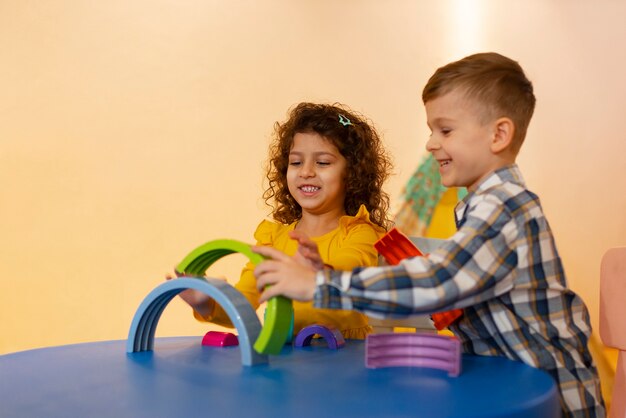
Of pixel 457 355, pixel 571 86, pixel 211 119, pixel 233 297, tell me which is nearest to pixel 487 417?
pixel 457 355

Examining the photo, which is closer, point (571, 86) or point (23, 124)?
point (23, 124)

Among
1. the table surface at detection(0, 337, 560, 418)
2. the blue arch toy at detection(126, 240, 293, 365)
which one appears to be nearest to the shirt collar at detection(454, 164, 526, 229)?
the table surface at detection(0, 337, 560, 418)

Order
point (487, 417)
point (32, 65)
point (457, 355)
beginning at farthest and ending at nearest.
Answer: point (32, 65)
point (457, 355)
point (487, 417)

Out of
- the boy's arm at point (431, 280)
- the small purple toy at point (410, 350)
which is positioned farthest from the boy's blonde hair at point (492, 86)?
the small purple toy at point (410, 350)

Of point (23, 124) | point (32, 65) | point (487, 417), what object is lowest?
point (487, 417)

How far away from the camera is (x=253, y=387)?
2.80 feet

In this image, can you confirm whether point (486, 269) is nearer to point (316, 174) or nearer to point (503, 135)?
point (503, 135)

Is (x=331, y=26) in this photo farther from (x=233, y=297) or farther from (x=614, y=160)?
(x=233, y=297)

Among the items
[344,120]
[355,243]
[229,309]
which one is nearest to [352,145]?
[344,120]

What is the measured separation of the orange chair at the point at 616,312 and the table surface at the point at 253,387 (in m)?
0.31

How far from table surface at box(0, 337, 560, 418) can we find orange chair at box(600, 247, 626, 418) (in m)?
0.31

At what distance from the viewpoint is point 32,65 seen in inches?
121

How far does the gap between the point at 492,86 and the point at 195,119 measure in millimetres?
2184

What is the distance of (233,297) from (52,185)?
2303mm
